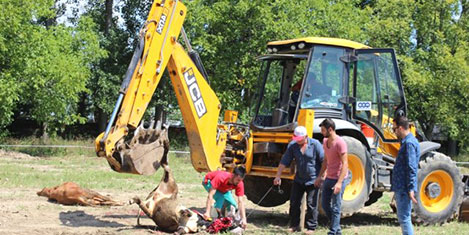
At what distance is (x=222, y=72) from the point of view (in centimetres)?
2886

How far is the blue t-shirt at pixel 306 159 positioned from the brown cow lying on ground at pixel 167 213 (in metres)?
1.79

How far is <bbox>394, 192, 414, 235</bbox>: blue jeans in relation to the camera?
8.00 meters

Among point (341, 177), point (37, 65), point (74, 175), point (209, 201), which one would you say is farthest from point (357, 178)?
point (37, 65)

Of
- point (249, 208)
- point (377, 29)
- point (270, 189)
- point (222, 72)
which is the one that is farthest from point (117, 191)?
point (377, 29)

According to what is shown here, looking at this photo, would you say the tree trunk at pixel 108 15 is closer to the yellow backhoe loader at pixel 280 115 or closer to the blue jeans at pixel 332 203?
the yellow backhoe loader at pixel 280 115

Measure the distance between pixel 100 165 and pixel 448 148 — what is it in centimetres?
2119

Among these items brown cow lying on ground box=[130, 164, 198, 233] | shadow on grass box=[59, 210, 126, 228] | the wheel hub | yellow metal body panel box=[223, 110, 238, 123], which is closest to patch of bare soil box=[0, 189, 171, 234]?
shadow on grass box=[59, 210, 126, 228]

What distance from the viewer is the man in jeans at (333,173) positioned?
362 inches

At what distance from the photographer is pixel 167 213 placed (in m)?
9.82

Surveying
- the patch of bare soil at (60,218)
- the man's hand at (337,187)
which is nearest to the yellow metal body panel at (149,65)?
the patch of bare soil at (60,218)

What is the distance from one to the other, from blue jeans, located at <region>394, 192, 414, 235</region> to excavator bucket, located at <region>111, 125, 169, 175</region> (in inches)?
151

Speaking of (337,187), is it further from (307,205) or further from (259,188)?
(259,188)

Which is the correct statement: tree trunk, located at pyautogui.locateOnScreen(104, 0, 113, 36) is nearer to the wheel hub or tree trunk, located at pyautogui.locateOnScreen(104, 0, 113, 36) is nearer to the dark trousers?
the wheel hub

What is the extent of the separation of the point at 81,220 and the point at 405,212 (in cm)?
542
